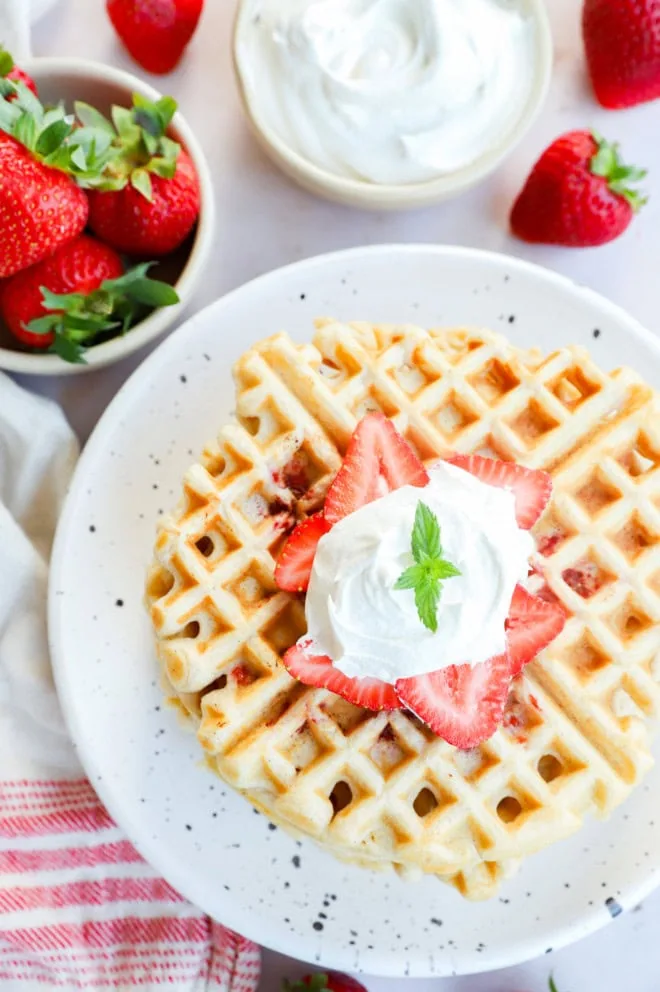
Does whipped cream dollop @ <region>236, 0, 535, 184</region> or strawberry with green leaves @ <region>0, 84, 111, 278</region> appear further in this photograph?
whipped cream dollop @ <region>236, 0, 535, 184</region>

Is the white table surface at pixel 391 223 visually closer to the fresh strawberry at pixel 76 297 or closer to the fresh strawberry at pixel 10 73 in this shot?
the fresh strawberry at pixel 76 297

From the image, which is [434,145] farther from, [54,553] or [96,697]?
[96,697]

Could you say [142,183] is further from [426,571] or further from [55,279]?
[426,571]

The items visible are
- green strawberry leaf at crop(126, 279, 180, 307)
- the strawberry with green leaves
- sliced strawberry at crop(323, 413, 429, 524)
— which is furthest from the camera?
green strawberry leaf at crop(126, 279, 180, 307)

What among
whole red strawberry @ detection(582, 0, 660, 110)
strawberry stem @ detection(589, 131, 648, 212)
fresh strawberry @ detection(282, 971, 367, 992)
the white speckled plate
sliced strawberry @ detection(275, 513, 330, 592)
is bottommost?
fresh strawberry @ detection(282, 971, 367, 992)

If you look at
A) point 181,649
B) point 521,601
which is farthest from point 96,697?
point 521,601

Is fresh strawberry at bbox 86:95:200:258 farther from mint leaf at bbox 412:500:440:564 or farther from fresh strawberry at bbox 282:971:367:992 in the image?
fresh strawberry at bbox 282:971:367:992

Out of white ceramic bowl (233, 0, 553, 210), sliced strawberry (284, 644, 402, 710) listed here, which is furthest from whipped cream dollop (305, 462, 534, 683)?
white ceramic bowl (233, 0, 553, 210)
